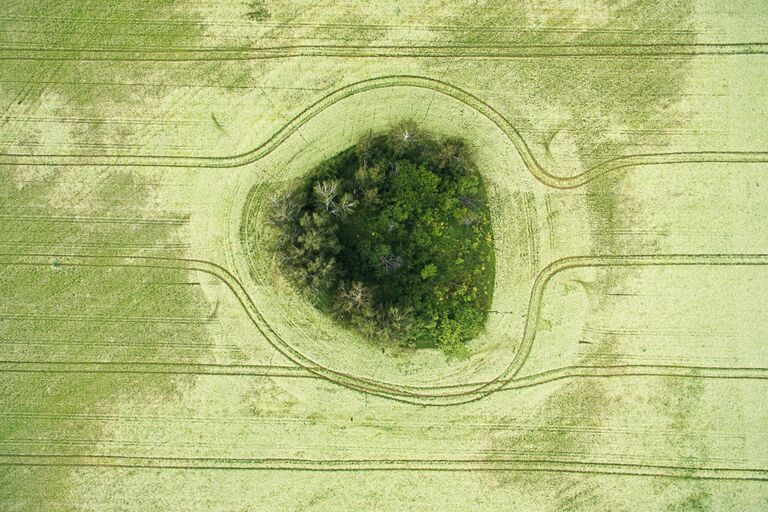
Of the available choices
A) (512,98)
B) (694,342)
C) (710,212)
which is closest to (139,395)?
(512,98)

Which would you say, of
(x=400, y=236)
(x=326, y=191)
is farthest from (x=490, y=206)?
(x=326, y=191)

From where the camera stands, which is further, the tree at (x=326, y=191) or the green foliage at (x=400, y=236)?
the green foliage at (x=400, y=236)

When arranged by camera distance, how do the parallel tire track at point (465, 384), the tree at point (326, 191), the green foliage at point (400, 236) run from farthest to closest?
1. the parallel tire track at point (465, 384)
2. the green foliage at point (400, 236)
3. the tree at point (326, 191)

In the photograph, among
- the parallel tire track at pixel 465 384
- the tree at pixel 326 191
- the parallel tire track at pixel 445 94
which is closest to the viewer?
the tree at pixel 326 191

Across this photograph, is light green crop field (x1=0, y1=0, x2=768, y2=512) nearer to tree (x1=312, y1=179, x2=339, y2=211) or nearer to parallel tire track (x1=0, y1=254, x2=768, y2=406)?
parallel tire track (x1=0, y1=254, x2=768, y2=406)

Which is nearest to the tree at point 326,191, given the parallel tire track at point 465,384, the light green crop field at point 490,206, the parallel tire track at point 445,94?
the light green crop field at point 490,206

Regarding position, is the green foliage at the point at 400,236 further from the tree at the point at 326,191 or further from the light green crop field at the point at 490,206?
the light green crop field at the point at 490,206

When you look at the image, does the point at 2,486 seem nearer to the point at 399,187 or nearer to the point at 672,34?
the point at 399,187
